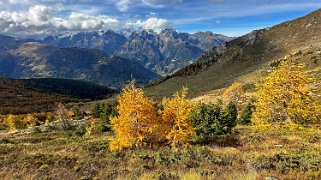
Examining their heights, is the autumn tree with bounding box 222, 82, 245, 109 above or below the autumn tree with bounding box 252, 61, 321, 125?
below

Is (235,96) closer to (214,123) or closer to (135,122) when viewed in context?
(214,123)

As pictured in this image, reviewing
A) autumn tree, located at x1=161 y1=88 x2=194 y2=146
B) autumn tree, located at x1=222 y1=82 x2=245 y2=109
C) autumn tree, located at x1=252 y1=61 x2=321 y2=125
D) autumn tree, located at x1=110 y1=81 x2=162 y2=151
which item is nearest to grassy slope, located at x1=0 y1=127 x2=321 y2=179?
autumn tree, located at x1=252 y1=61 x2=321 y2=125

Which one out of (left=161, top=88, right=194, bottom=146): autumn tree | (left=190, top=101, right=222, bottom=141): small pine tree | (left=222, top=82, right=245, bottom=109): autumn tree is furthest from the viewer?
(left=222, top=82, right=245, bottom=109): autumn tree

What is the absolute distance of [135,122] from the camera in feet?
105

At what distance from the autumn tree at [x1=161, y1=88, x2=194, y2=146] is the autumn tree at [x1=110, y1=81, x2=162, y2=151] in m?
1.07

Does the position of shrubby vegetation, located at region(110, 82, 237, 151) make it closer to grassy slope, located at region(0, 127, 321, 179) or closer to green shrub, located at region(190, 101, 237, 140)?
grassy slope, located at region(0, 127, 321, 179)

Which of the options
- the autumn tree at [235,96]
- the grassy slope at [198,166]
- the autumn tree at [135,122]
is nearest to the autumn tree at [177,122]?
the autumn tree at [135,122]

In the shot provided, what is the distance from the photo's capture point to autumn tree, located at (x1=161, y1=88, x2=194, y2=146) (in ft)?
102

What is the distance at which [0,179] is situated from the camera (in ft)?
43.0

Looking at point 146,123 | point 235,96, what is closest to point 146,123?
point 146,123

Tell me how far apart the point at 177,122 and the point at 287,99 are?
1223 centimetres

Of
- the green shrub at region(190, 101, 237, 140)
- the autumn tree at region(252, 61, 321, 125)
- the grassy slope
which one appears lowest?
the green shrub at region(190, 101, 237, 140)

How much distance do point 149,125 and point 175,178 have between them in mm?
21113

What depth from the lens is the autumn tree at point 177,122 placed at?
3114 centimetres
